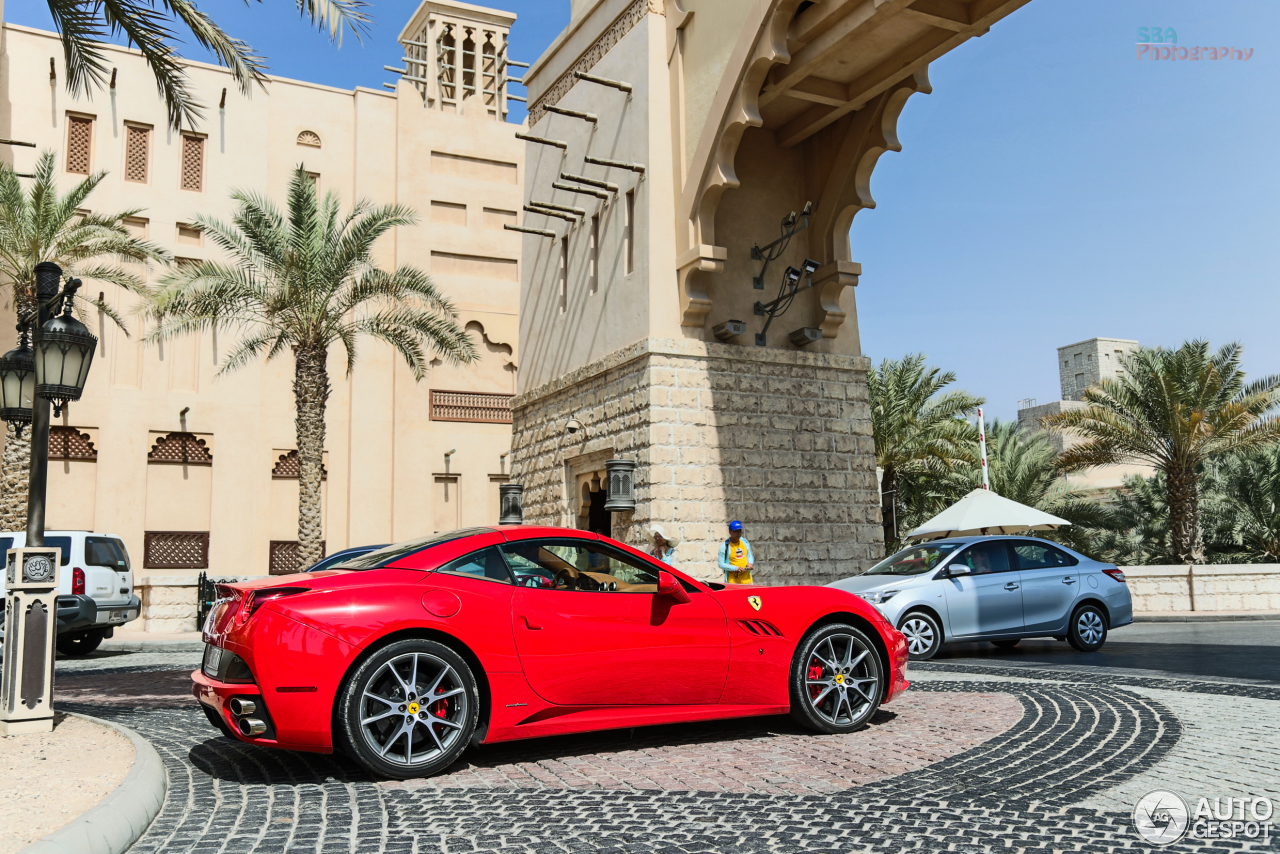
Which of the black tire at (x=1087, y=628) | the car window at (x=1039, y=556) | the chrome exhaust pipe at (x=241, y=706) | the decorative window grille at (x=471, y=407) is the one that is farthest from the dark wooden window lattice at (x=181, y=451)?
the chrome exhaust pipe at (x=241, y=706)

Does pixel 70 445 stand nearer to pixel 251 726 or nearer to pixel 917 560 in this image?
pixel 917 560

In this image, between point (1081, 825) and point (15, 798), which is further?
point (15, 798)

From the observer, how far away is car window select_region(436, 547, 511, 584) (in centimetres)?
573

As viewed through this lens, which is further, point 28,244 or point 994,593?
point 28,244

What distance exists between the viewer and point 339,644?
518 cm

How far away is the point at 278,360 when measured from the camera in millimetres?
29359

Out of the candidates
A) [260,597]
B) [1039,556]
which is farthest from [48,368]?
[1039,556]

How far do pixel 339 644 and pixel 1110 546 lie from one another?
2972cm

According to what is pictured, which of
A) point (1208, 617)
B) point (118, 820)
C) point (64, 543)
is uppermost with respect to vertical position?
point (64, 543)

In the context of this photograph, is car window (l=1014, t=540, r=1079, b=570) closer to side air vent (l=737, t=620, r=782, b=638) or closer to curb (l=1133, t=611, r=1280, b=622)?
side air vent (l=737, t=620, r=782, b=638)

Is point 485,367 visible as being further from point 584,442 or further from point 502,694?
point 502,694

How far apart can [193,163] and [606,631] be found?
27.7 metres

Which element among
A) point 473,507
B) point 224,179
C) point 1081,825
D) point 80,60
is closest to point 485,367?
point 473,507

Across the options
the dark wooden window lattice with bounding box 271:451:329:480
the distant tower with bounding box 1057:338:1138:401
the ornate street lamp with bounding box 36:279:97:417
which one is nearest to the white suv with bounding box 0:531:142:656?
the ornate street lamp with bounding box 36:279:97:417
